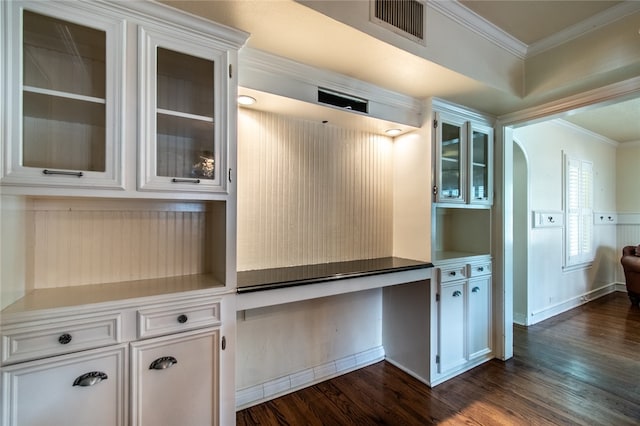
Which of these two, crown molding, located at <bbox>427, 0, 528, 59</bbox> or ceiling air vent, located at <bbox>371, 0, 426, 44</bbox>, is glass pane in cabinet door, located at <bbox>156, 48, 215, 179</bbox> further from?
crown molding, located at <bbox>427, 0, 528, 59</bbox>

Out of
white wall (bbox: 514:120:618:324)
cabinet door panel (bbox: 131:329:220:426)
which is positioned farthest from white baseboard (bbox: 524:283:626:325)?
cabinet door panel (bbox: 131:329:220:426)

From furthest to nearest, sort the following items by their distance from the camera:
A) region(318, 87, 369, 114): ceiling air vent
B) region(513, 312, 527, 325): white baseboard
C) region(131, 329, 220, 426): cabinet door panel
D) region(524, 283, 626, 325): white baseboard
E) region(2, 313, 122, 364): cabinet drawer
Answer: region(524, 283, 626, 325): white baseboard
region(513, 312, 527, 325): white baseboard
region(318, 87, 369, 114): ceiling air vent
region(131, 329, 220, 426): cabinet door panel
region(2, 313, 122, 364): cabinet drawer

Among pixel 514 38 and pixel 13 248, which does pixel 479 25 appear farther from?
pixel 13 248

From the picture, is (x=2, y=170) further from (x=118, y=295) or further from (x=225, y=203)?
(x=225, y=203)

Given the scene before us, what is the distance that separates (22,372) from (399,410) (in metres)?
2.06

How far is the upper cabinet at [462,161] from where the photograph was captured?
229cm

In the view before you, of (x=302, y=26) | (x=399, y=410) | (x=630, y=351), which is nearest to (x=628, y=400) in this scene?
(x=630, y=351)

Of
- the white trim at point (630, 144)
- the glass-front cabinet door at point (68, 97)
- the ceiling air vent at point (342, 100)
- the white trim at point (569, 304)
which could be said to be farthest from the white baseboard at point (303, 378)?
the white trim at point (630, 144)

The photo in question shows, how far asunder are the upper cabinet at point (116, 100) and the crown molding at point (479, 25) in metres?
1.28

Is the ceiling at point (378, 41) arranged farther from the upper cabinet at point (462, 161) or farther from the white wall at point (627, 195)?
the white wall at point (627, 195)

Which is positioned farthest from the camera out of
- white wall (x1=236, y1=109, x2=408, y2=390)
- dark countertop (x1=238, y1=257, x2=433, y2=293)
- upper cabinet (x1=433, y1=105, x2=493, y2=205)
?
upper cabinet (x1=433, y1=105, x2=493, y2=205)

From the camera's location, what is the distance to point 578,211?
14.0 ft

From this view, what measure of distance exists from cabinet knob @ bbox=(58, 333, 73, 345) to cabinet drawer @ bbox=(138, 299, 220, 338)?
24 cm

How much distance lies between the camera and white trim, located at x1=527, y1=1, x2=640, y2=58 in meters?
1.71
